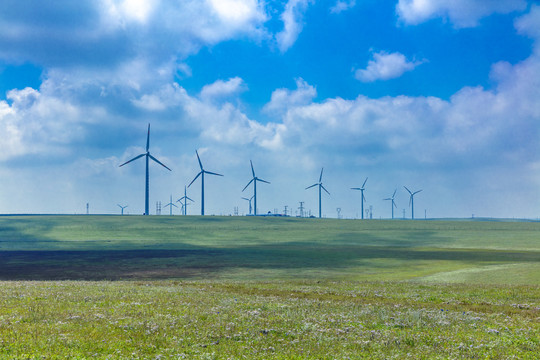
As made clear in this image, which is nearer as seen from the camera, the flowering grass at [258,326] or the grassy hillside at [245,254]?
the flowering grass at [258,326]

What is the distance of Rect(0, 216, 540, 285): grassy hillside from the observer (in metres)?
61.7

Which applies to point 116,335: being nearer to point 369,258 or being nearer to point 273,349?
point 273,349

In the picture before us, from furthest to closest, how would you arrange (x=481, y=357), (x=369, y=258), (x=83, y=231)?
(x=83, y=231) → (x=369, y=258) → (x=481, y=357)

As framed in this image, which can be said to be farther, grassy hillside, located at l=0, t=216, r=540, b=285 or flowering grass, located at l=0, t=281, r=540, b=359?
grassy hillside, located at l=0, t=216, r=540, b=285

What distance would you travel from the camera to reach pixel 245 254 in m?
97.3

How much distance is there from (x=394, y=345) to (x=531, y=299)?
18.8m

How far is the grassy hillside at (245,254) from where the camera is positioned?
6166cm

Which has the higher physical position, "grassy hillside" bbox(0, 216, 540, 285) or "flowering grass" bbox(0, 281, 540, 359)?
"flowering grass" bbox(0, 281, 540, 359)

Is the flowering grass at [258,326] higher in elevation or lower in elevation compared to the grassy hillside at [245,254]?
higher

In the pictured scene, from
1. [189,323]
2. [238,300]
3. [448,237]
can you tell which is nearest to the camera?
[189,323]

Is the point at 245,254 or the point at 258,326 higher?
the point at 258,326

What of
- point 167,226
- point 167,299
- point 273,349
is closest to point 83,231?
point 167,226

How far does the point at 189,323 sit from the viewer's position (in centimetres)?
2172

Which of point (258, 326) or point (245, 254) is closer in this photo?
point (258, 326)
